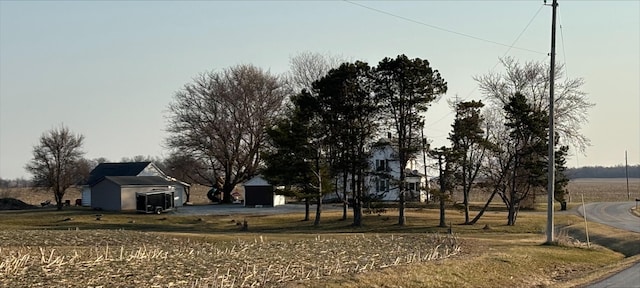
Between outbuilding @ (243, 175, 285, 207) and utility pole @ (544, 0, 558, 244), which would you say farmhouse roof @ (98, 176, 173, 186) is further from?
utility pole @ (544, 0, 558, 244)

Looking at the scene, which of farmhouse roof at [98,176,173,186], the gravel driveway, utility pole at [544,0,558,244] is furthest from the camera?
farmhouse roof at [98,176,173,186]

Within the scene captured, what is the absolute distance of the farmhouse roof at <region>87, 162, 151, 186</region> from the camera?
80.6 m

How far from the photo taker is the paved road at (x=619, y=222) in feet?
69.2

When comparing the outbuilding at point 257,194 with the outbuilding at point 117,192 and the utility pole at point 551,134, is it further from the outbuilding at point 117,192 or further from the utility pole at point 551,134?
the utility pole at point 551,134

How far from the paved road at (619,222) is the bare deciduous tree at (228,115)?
3520cm

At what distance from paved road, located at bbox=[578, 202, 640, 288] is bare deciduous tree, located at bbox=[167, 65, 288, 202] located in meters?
35.2

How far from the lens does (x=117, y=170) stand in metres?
82.3

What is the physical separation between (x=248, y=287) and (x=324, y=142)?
39184 mm

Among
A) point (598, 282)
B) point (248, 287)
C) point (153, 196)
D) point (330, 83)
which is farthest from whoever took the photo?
point (153, 196)

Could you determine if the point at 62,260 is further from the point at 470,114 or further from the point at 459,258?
the point at 470,114

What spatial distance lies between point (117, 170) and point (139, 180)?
31.8 ft

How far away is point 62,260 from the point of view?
22438 mm

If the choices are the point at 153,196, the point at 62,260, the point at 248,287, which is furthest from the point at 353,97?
the point at 248,287

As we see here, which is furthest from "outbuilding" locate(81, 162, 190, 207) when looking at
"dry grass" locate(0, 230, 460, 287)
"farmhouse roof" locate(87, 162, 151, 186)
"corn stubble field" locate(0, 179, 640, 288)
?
"dry grass" locate(0, 230, 460, 287)
